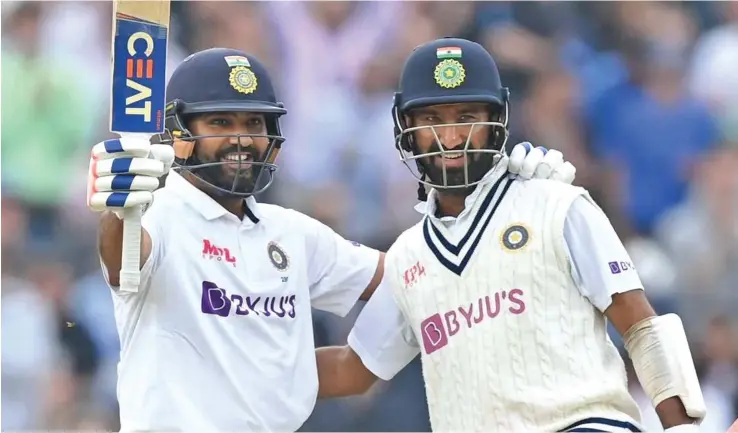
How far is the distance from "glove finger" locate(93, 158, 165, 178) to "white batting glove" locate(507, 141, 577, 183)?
1238 millimetres

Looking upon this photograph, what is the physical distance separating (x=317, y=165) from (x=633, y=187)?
1665mm

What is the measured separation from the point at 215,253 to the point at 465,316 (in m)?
0.87

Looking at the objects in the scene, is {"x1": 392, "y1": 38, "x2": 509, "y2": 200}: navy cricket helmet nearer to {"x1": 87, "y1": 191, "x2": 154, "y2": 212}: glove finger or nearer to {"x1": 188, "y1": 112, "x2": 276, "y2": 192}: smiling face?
{"x1": 188, "y1": 112, "x2": 276, "y2": 192}: smiling face

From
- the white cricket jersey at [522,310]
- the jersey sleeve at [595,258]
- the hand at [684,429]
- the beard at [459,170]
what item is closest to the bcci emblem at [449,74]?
the beard at [459,170]

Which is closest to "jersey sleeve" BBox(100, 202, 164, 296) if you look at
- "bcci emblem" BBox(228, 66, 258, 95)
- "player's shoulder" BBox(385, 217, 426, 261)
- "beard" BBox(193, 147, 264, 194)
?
"beard" BBox(193, 147, 264, 194)

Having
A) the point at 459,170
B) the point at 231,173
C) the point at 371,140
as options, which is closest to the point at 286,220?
the point at 231,173

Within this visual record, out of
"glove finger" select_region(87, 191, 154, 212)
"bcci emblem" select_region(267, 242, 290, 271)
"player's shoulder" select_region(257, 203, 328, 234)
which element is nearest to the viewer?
"glove finger" select_region(87, 191, 154, 212)

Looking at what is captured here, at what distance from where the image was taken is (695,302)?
657 centimetres

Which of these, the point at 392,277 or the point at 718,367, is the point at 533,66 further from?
the point at 392,277

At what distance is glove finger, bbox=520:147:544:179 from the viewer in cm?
433

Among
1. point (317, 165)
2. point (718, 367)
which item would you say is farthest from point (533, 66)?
point (718, 367)

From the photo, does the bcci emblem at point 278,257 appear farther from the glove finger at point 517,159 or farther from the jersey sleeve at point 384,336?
the glove finger at point 517,159

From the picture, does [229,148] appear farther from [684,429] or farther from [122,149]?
[684,429]

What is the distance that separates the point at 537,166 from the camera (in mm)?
4355
